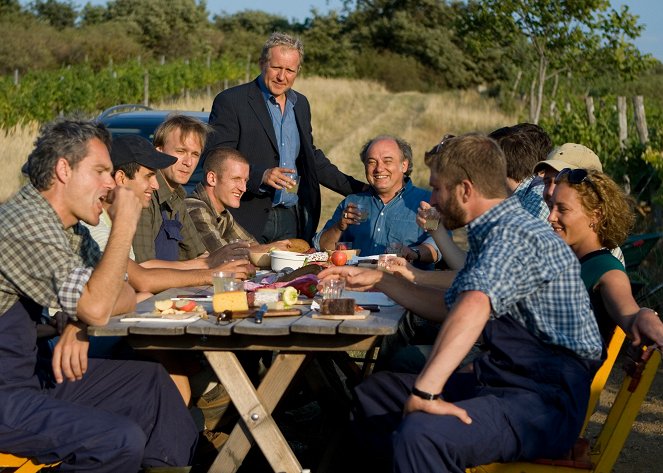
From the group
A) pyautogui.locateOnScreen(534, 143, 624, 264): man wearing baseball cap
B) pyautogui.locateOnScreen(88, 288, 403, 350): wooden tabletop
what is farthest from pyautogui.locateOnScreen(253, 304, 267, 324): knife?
pyautogui.locateOnScreen(534, 143, 624, 264): man wearing baseball cap

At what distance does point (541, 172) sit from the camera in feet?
16.7

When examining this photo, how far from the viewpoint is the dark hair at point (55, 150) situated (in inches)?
144

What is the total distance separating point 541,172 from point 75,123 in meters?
2.41

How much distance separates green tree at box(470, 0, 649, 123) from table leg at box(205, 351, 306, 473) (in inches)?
773

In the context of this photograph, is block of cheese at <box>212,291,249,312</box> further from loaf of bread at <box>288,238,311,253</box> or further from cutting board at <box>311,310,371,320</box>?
loaf of bread at <box>288,238,311,253</box>

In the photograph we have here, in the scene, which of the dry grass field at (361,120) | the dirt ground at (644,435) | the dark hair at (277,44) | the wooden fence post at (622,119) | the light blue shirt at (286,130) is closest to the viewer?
the dirt ground at (644,435)

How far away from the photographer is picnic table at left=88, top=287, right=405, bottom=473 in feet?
11.6

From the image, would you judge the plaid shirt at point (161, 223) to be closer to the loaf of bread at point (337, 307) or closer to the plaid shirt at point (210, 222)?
the plaid shirt at point (210, 222)

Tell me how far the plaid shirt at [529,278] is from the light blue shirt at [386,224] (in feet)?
8.49

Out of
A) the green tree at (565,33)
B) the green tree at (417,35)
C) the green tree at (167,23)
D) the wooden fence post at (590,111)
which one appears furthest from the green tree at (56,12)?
the wooden fence post at (590,111)

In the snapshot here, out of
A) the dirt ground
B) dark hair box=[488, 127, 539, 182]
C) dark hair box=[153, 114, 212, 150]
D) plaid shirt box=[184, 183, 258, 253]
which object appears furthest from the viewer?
plaid shirt box=[184, 183, 258, 253]

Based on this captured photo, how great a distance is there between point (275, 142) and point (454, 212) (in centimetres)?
357

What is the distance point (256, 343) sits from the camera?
12.0ft

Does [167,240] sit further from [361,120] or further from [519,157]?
[361,120]
